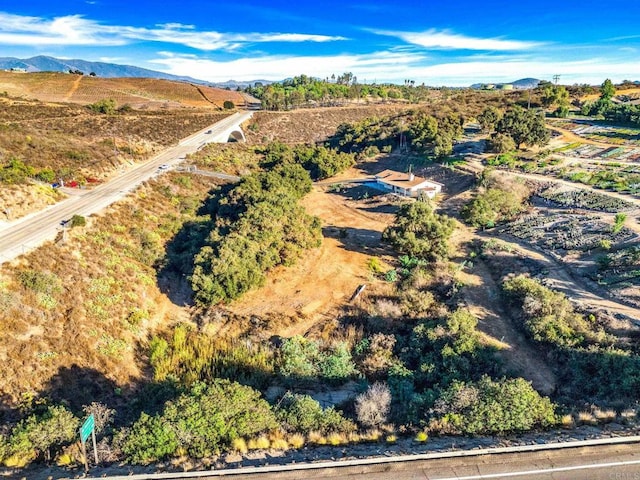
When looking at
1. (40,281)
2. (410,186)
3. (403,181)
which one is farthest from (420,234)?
(40,281)

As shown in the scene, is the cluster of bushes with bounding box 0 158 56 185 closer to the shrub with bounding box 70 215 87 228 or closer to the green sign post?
the shrub with bounding box 70 215 87 228

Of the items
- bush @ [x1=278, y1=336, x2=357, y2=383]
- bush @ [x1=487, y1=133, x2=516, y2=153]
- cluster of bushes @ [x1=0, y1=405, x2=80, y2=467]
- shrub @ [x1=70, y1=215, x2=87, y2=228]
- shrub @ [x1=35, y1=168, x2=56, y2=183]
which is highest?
bush @ [x1=487, y1=133, x2=516, y2=153]

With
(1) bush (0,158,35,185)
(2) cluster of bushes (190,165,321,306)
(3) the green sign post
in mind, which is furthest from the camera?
(1) bush (0,158,35,185)

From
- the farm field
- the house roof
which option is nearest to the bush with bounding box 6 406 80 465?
the farm field

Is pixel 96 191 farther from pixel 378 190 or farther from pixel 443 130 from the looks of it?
pixel 443 130

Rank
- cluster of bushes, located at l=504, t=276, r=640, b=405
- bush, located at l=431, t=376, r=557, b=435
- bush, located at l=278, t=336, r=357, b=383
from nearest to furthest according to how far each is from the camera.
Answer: bush, located at l=431, t=376, r=557, b=435
cluster of bushes, located at l=504, t=276, r=640, b=405
bush, located at l=278, t=336, r=357, b=383

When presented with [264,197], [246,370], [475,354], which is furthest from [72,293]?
[475,354]

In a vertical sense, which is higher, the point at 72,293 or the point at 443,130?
the point at 443,130

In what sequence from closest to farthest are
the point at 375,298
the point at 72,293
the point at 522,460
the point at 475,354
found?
the point at 522,460, the point at 475,354, the point at 72,293, the point at 375,298

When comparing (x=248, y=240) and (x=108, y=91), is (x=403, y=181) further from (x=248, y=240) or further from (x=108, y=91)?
(x=108, y=91)
